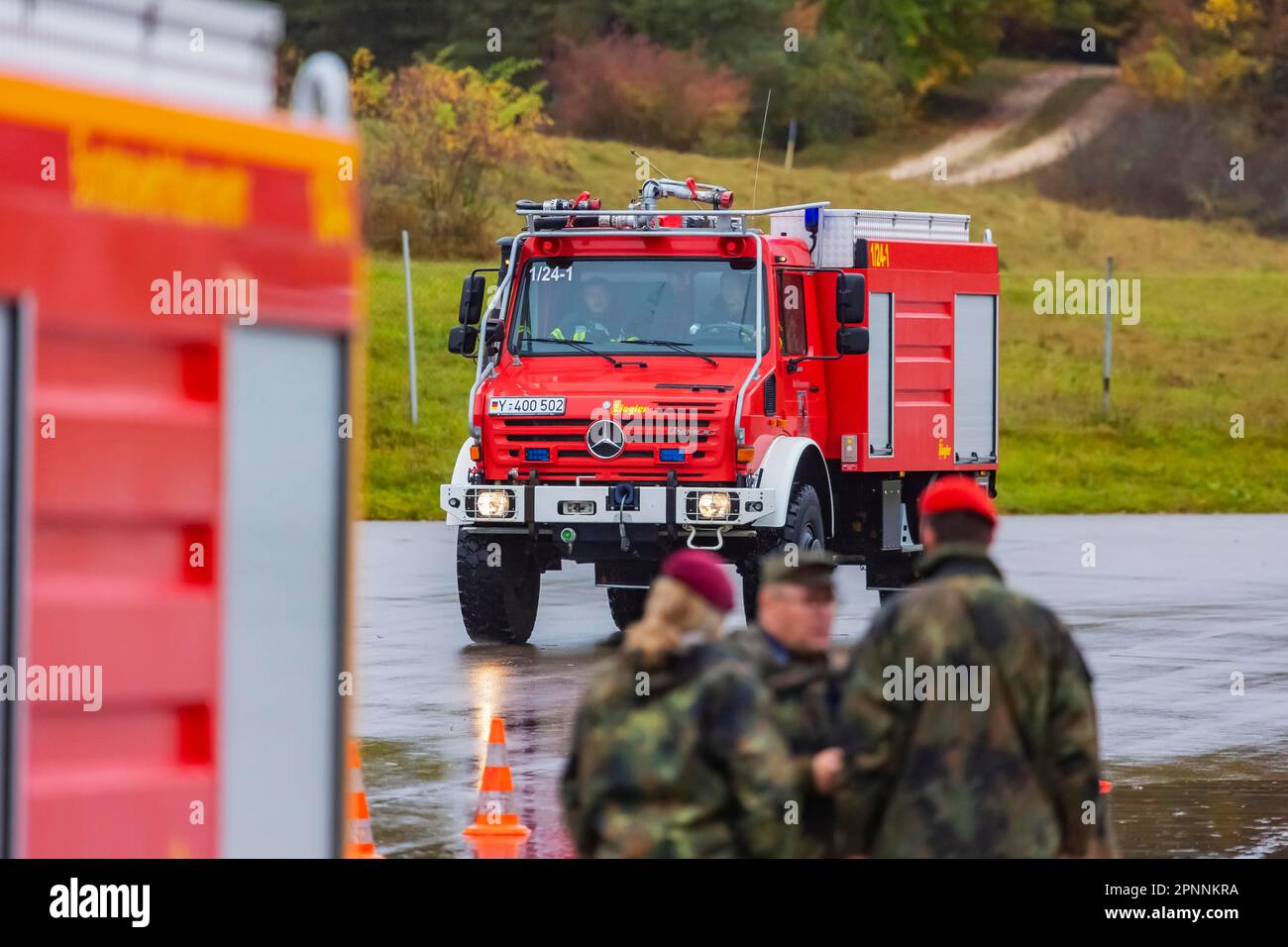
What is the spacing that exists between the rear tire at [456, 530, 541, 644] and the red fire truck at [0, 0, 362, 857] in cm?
1229

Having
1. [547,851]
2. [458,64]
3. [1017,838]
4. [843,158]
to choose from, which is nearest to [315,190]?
[1017,838]

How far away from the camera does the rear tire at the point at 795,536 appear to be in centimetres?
1723

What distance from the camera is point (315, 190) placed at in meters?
5.31

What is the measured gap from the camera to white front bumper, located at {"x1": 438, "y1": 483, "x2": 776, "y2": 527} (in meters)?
17.0

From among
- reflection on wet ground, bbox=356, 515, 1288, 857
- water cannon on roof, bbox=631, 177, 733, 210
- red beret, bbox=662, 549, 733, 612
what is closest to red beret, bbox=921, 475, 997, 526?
red beret, bbox=662, 549, 733, 612

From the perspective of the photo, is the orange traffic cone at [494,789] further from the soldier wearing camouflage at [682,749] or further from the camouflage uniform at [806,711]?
the soldier wearing camouflage at [682,749]

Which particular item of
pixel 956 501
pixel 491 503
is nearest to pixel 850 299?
pixel 491 503

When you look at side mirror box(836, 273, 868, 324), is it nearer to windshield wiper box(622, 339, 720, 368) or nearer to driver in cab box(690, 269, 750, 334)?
driver in cab box(690, 269, 750, 334)

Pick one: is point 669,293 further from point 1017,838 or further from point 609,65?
point 609,65

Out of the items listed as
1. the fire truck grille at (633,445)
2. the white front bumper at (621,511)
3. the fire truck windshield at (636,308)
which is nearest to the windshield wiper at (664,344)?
the fire truck windshield at (636,308)

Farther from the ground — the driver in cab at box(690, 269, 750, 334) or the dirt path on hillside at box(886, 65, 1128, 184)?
the dirt path on hillside at box(886, 65, 1128, 184)

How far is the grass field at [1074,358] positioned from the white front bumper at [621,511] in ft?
59.4

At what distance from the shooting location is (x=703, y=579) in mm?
5707

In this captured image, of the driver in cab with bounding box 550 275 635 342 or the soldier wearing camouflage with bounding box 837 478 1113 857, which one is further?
the driver in cab with bounding box 550 275 635 342
